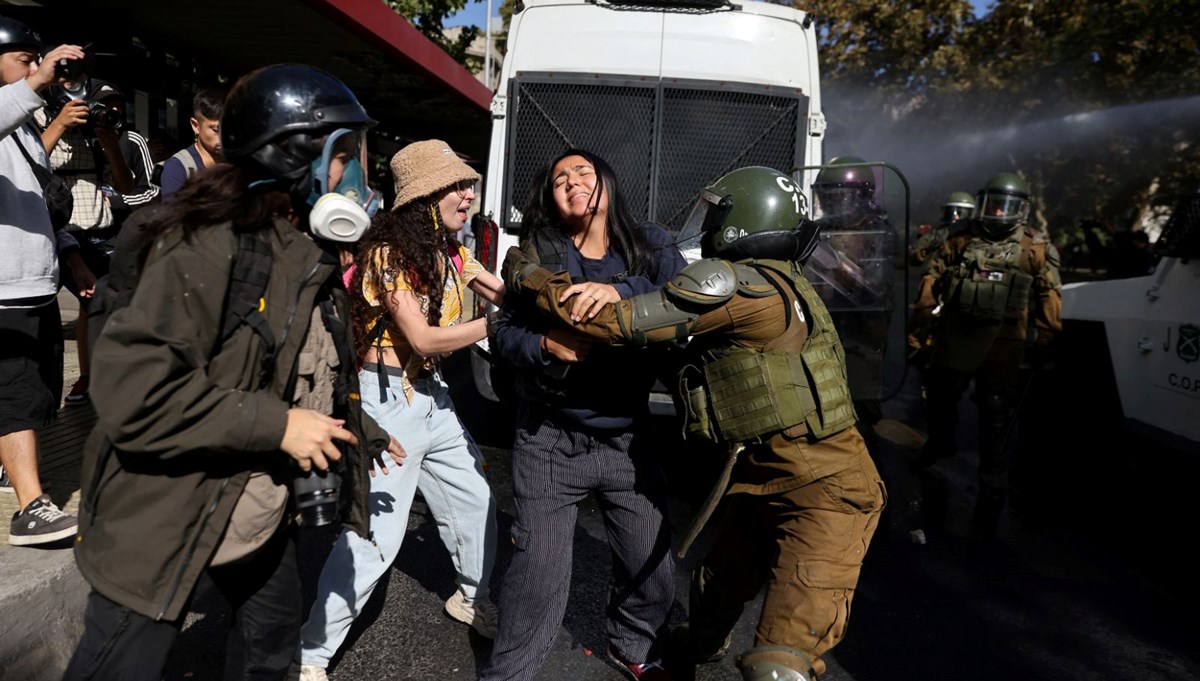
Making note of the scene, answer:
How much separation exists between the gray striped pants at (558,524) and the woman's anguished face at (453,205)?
0.66 meters

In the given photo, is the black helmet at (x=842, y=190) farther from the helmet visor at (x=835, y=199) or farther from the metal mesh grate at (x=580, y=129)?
the metal mesh grate at (x=580, y=129)

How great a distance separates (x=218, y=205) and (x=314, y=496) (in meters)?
0.64

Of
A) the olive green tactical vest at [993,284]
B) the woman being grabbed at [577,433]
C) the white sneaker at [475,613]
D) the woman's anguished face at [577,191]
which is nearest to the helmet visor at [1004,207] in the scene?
the olive green tactical vest at [993,284]

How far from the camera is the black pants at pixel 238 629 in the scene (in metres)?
1.80

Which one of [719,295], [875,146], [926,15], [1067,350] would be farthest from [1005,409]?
[875,146]

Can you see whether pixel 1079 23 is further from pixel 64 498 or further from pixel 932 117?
A: pixel 64 498

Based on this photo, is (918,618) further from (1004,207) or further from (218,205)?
(218,205)

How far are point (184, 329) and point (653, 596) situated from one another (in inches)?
66.8

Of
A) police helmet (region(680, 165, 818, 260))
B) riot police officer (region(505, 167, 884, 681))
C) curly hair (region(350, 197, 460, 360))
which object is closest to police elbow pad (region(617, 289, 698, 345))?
riot police officer (region(505, 167, 884, 681))

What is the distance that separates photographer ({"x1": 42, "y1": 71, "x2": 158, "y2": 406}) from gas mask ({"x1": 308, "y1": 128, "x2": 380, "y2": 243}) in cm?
191

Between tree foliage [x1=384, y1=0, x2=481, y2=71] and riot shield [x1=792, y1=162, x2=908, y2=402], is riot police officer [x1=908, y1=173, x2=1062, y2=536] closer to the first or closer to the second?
riot shield [x1=792, y1=162, x2=908, y2=402]

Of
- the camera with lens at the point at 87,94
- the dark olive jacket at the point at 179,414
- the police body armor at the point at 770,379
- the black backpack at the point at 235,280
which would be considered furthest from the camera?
the camera with lens at the point at 87,94

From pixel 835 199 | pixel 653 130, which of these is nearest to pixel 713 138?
pixel 653 130

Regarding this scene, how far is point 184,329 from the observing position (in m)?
1.70
